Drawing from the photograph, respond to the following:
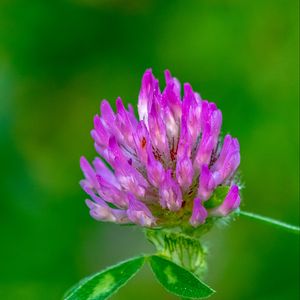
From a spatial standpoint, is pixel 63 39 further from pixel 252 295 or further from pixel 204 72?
pixel 252 295

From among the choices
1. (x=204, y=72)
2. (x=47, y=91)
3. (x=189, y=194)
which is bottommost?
(x=189, y=194)

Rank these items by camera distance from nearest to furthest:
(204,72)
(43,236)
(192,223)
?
(192,223) → (43,236) → (204,72)

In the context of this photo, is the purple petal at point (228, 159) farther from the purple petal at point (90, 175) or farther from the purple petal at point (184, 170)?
the purple petal at point (90, 175)

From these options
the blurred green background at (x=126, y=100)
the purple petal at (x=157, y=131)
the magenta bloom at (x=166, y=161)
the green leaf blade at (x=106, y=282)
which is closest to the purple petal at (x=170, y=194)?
the magenta bloom at (x=166, y=161)

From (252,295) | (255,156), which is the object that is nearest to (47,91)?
(255,156)

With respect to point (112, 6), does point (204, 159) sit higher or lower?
lower

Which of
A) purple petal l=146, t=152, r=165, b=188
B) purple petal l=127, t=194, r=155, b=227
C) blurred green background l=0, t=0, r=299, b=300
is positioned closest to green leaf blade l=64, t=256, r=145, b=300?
purple petal l=127, t=194, r=155, b=227

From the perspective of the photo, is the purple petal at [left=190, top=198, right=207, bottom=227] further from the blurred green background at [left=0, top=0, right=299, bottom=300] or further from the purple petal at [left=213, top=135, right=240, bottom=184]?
the blurred green background at [left=0, top=0, right=299, bottom=300]

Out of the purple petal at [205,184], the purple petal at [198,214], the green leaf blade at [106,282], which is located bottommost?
the green leaf blade at [106,282]
